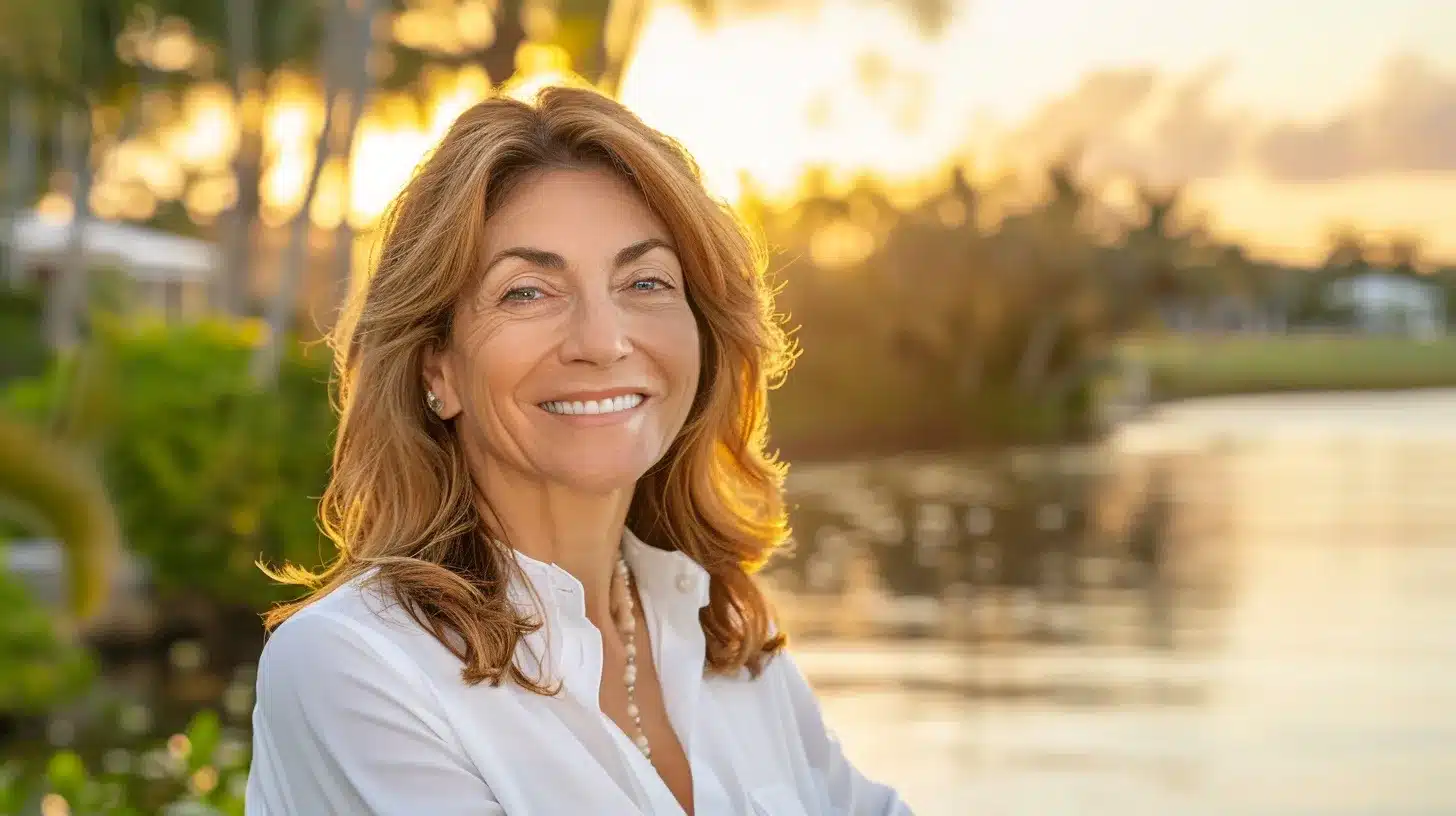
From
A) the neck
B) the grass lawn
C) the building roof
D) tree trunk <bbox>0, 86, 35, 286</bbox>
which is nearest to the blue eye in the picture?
the neck

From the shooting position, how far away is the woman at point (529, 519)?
1.78 meters

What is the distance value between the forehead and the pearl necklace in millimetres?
473

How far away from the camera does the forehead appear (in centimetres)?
Answer: 197

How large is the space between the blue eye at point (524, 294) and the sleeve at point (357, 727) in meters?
0.40

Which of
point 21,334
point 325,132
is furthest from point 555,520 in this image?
point 21,334

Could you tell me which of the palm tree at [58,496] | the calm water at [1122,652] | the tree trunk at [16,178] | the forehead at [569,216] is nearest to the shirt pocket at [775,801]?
the forehead at [569,216]

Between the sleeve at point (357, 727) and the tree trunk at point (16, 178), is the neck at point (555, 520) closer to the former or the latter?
the sleeve at point (357, 727)

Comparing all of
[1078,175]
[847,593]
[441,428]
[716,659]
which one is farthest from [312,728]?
[1078,175]

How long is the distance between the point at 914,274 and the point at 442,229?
43.3 meters

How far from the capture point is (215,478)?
1243 centimetres

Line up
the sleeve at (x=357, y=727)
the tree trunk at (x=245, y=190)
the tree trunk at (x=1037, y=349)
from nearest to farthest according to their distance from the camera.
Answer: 1. the sleeve at (x=357, y=727)
2. the tree trunk at (x=245, y=190)
3. the tree trunk at (x=1037, y=349)

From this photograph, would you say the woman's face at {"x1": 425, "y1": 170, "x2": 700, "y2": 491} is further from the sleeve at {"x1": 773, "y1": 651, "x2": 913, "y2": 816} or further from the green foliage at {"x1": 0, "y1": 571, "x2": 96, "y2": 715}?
the green foliage at {"x1": 0, "y1": 571, "x2": 96, "y2": 715}

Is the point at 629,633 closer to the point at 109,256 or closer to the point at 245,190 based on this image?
the point at 109,256

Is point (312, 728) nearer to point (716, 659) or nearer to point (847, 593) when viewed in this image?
point (716, 659)
